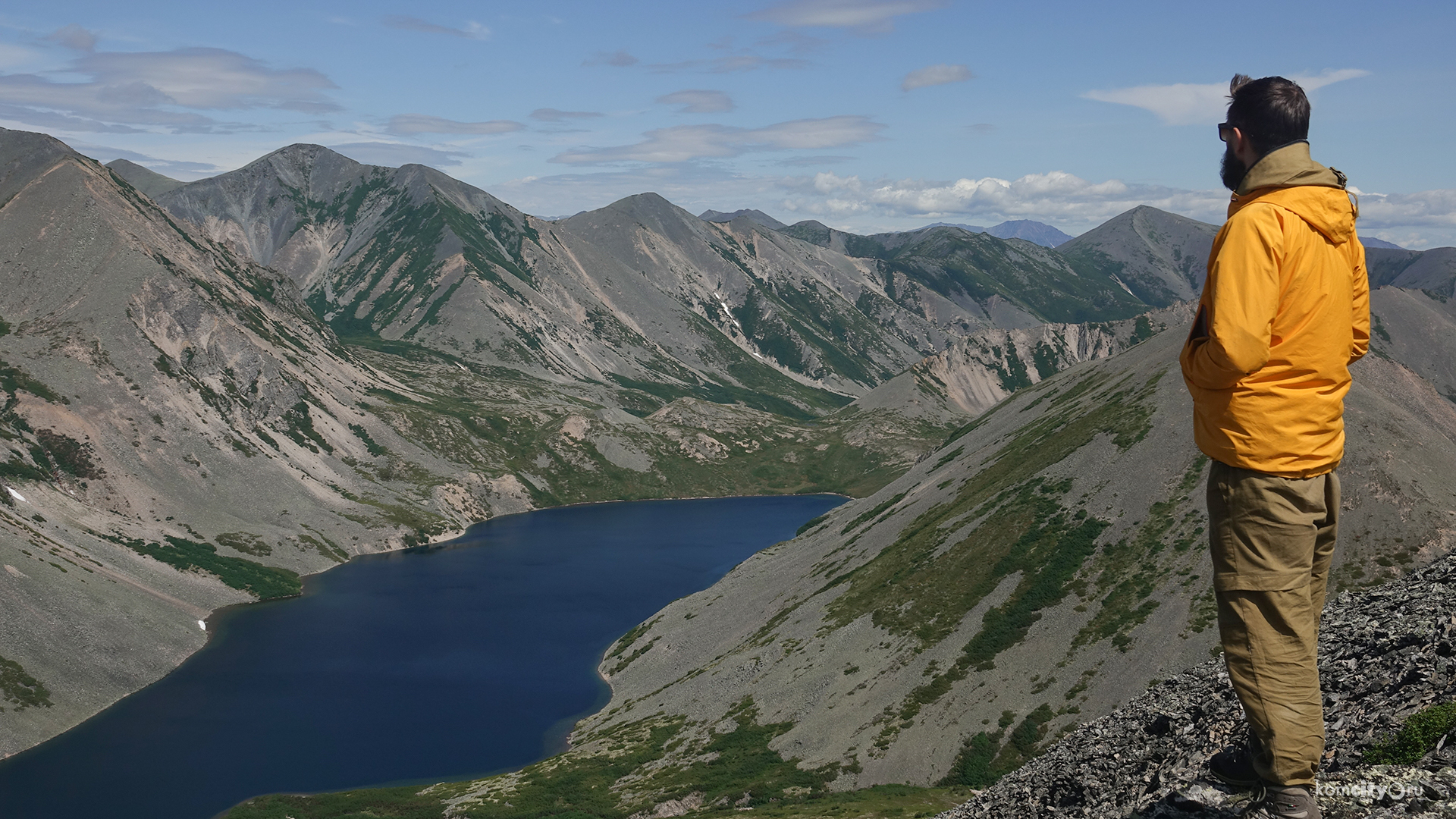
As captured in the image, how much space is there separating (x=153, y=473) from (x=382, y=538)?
43281mm

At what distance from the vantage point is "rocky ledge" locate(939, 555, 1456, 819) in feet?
41.1

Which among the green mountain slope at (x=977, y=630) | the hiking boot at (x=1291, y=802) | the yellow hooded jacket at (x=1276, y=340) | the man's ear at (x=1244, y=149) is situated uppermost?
the man's ear at (x=1244, y=149)

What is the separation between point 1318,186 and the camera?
418 inches

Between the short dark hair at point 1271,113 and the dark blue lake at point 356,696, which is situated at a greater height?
the short dark hair at point 1271,113

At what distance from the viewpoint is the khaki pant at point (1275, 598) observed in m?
10.1

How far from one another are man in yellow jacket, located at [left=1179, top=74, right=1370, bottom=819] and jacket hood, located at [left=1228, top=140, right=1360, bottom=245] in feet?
0.06

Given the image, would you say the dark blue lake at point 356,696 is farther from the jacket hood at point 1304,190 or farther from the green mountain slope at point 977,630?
the jacket hood at point 1304,190

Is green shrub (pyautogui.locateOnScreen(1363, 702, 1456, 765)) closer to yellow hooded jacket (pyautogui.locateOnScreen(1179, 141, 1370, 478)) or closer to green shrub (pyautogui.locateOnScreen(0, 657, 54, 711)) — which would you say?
yellow hooded jacket (pyautogui.locateOnScreen(1179, 141, 1370, 478))

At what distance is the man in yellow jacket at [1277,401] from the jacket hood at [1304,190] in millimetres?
19

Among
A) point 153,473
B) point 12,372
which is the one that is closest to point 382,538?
point 153,473

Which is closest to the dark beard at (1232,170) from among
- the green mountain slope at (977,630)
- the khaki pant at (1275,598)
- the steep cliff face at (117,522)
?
the khaki pant at (1275,598)

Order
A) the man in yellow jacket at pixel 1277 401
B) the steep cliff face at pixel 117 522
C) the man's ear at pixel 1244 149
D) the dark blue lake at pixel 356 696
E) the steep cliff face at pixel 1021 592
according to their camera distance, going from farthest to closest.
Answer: the steep cliff face at pixel 117 522 < the dark blue lake at pixel 356 696 < the steep cliff face at pixel 1021 592 < the man's ear at pixel 1244 149 < the man in yellow jacket at pixel 1277 401

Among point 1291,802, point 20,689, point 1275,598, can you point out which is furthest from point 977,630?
point 20,689

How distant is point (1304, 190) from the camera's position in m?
10.5
